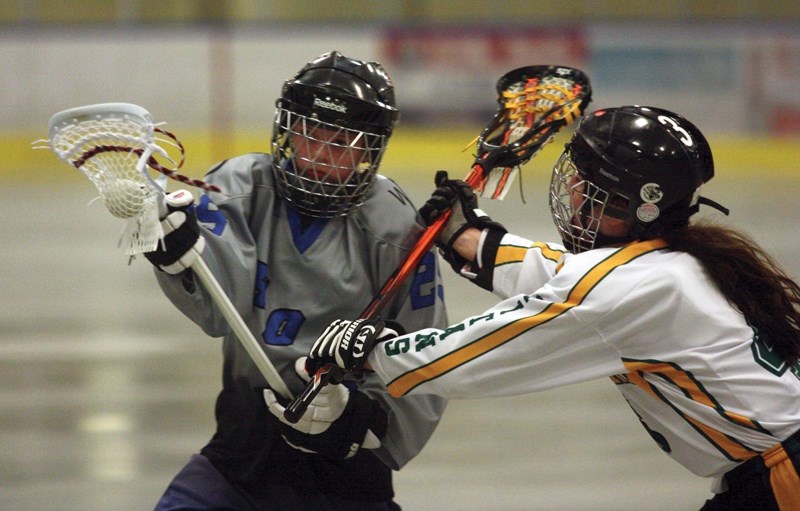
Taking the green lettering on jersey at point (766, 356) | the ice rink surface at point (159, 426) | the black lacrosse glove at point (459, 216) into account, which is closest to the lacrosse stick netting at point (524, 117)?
the black lacrosse glove at point (459, 216)

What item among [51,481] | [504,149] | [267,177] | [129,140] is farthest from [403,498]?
[129,140]

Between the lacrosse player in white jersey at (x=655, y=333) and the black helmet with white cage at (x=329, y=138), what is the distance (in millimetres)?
245

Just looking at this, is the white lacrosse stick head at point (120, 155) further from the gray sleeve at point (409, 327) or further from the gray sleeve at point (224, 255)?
the gray sleeve at point (409, 327)

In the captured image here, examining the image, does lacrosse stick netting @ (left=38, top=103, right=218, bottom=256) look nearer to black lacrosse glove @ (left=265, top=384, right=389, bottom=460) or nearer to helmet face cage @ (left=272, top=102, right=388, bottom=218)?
helmet face cage @ (left=272, top=102, right=388, bottom=218)

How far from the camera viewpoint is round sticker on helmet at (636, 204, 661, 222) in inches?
78.2

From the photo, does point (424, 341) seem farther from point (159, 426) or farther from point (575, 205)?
point (159, 426)

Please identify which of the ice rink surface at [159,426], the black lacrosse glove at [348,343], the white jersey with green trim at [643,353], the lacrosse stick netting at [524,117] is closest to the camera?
the white jersey with green trim at [643,353]

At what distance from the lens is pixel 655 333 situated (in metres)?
1.85

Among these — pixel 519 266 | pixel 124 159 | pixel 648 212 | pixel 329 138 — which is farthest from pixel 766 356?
pixel 124 159

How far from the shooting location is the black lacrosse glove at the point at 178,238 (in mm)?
1884

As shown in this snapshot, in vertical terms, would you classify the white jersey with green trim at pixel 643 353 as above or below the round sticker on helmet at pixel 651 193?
below

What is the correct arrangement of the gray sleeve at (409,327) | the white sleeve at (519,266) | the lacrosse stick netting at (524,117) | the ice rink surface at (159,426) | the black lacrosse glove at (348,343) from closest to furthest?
the black lacrosse glove at (348,343) < the gray sleeve at (409,327) < the white sleeve at (519,266) < the lacrosse stick netting at (524,117) < the ice rink surface at (159,426)

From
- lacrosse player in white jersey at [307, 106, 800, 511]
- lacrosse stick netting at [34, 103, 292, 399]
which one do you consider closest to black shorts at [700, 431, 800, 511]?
lacrosse player in white jersey at [307, 106, 800, 511]

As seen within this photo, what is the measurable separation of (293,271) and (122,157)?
1.30 feet
